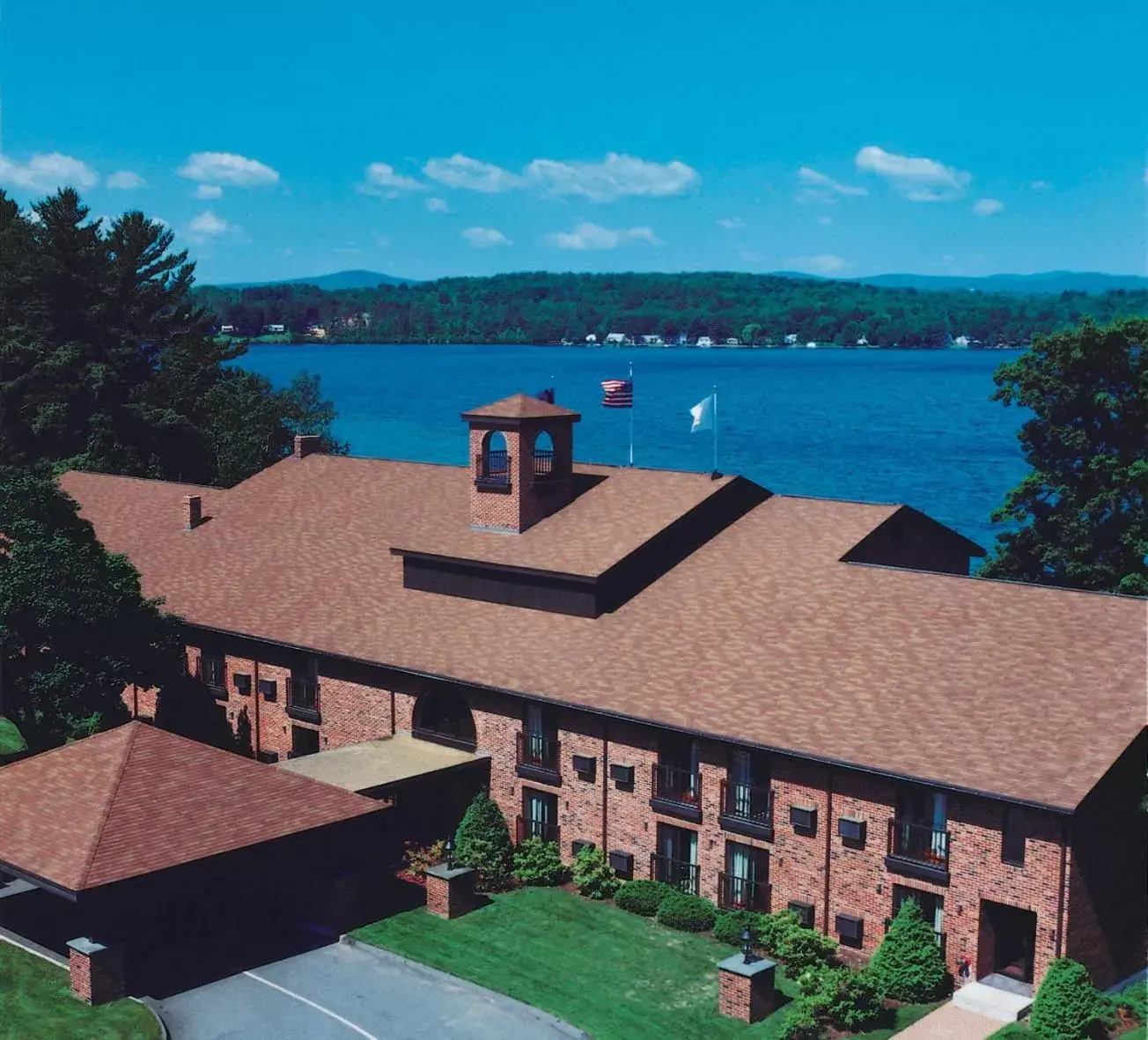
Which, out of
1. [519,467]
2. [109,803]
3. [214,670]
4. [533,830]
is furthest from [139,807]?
[519,467]

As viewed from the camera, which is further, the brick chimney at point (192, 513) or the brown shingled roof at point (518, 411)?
the brick chimney at point (192, 513)

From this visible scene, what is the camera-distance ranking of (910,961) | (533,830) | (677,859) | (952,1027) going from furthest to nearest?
(533,830)
(677,859)
(910,961)
(952,1027)

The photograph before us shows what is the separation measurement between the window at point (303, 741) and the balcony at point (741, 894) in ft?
48.0

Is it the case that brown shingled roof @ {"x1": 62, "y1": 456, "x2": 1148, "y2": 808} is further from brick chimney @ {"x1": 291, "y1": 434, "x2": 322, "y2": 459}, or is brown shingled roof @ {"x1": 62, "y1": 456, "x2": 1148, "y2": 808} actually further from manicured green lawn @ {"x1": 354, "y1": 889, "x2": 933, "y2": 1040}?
manicured green lawn @ {"x1": 354, "y1": 889, "x2": 933, "y2": 1040}

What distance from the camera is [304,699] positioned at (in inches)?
1715

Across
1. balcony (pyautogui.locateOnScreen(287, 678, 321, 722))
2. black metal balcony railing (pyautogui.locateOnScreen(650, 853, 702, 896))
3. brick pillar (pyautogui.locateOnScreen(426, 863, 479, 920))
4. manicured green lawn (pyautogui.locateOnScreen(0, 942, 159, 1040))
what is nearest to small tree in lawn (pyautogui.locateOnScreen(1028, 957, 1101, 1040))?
black metal balcony railing (pyautogui.locateOnScreen(650, 853, 702, 896))

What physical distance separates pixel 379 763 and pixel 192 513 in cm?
1865

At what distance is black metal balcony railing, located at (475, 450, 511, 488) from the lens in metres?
43.8

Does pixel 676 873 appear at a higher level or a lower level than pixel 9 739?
higher

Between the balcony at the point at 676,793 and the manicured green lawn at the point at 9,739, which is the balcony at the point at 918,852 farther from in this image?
the manicured green lawn at the point at 9,739

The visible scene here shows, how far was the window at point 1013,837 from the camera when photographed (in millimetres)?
29266

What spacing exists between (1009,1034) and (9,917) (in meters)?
22.4

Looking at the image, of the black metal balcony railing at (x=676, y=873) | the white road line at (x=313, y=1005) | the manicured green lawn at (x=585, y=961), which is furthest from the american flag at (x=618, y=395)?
the white road line at (x=313, y=1005)

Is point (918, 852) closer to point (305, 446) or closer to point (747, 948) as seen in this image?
point (747, 948)
